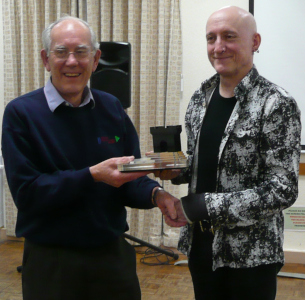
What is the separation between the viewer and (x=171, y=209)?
5.78ft

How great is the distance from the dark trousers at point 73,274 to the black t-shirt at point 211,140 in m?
0.45

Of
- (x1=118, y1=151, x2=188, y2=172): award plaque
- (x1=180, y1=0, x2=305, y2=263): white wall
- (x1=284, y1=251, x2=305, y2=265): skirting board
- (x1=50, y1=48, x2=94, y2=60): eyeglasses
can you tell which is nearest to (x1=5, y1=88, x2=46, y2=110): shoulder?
(x1=50, y1=48, x2=94, y2=60): eyeglasses

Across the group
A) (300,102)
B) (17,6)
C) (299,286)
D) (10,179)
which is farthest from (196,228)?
(17,6)

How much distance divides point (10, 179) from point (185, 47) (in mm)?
3157

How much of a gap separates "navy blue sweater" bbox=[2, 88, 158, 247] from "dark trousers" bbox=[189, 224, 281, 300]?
326mm

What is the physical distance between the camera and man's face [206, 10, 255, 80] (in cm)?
162

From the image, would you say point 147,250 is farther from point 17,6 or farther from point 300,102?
point 17,6

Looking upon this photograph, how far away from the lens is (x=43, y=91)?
5.72 ft

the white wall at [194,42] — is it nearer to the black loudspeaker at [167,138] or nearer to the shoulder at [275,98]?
the black loudspeaker at [167,138]

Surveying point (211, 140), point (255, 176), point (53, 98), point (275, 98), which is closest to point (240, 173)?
point (255, 176)

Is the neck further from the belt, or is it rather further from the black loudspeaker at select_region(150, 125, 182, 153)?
the belt

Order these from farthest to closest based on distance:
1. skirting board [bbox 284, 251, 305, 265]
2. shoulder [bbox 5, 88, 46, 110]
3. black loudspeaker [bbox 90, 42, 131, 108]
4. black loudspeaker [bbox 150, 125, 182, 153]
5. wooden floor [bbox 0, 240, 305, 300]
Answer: skirting board [bbox 284, 251, 305, 265], black loudspeaker [bbox 90, 42, 131, 108], wooden floor [bbox 0, 240, 305, 300], black loudspeaker [bbox 150, 125, 182, 153], shoulder [bbox 5, 88, 46, 110]

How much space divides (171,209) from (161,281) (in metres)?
2.16

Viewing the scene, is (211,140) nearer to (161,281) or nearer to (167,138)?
(167,138)
